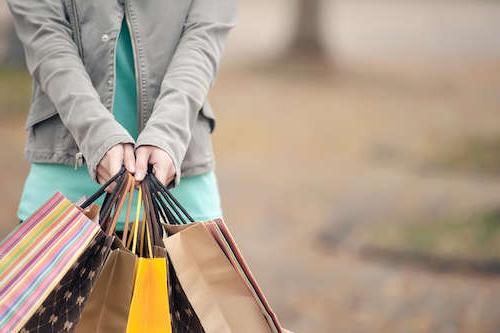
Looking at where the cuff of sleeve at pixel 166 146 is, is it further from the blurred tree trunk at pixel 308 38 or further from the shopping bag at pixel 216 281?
the blurred tree trunk at pixel 308 38

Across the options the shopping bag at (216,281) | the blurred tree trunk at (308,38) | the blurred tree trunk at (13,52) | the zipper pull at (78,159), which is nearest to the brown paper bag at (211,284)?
the shopping bag at (216,281)

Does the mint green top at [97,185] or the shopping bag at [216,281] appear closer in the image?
the shopping bag at [216,281]

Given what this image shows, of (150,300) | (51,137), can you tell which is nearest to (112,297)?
(150,300)

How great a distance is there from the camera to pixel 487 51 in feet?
69.5

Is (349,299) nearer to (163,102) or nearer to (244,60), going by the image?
(163,102)

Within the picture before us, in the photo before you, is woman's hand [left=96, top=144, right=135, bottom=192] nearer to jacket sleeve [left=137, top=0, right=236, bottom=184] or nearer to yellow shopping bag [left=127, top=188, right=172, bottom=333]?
jacket sleeve [left=137, top=0, right=236, bottom=184]

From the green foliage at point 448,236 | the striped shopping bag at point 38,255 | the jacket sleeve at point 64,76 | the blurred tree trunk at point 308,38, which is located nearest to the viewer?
the striped shopping bag at point 38,255

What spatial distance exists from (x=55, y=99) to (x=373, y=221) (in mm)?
5592

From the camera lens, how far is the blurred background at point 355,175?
6.34 m

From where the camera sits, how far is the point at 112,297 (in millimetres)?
2289

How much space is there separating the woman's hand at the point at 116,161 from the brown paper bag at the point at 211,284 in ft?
0.80

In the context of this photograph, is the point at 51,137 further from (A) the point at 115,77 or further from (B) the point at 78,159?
(A) the point at 115,77

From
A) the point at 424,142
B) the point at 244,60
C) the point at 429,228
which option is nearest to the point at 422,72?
the point at 244,60

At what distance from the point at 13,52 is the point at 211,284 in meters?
12.1
